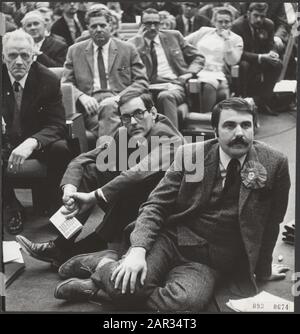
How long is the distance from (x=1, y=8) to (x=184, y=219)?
3.67ft

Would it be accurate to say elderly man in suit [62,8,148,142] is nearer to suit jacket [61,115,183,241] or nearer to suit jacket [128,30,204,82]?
suit jacket [128,30,204,82]

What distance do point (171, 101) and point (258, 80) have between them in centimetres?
47

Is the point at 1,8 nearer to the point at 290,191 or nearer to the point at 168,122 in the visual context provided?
the point at 168,122

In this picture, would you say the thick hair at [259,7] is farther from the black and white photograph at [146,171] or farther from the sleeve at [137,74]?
the sleeve at [137,74]

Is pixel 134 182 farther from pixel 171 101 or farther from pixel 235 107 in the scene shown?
pixel 171 101

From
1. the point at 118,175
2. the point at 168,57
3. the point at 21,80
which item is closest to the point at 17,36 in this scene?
the point at 21,80

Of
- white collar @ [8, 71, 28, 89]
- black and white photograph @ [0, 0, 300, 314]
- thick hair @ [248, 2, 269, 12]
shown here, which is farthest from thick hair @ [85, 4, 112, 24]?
thick hair @ [248, 2, 269, 12]

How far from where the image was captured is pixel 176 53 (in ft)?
12.3

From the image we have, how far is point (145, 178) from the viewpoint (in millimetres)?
2850

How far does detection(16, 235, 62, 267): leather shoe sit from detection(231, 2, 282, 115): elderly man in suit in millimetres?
1163

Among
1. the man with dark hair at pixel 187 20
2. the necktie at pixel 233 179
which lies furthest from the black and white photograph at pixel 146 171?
the man with dark hair at pixel 187 20
